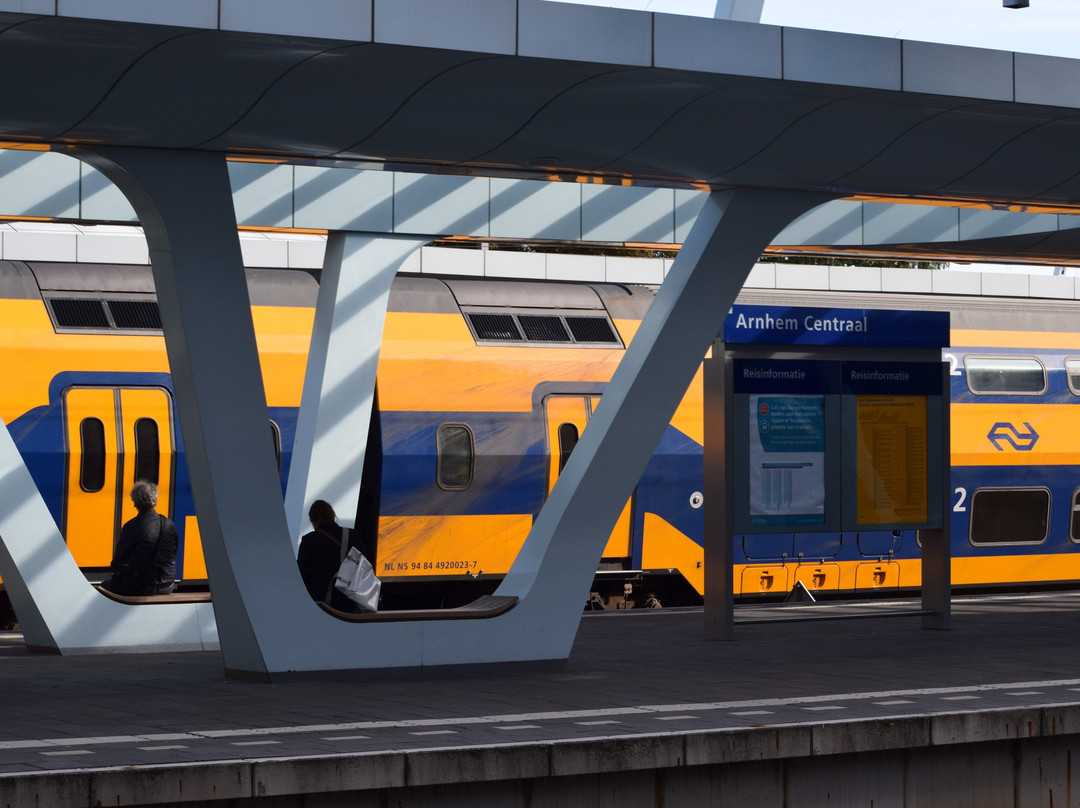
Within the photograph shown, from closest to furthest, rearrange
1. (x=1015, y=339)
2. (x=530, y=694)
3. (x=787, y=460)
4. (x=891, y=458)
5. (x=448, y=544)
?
(x=530, y=694)
(x=787, y=460)
(x=891, y=458)
(x=448, y=544)
(x=1015, y=339)

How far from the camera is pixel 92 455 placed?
1452cm

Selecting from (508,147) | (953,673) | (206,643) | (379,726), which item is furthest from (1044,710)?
(206,643)

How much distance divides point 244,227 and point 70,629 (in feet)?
11.8

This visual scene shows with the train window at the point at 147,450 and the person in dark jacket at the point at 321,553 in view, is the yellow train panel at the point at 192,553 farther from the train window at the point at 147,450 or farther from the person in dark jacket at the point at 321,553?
the person in dark jacket at the point at 321,553

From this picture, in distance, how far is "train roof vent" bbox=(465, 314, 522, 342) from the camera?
16203 mm

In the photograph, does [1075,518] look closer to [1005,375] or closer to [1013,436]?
[1013,436]

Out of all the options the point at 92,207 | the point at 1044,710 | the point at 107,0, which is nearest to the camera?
the point at 107,0

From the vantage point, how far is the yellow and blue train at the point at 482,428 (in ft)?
47.8

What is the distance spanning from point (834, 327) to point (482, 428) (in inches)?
164

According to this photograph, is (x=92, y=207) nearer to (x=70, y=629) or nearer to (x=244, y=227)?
(x=244, y=227)

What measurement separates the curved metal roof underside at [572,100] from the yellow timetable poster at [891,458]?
280 centimetres

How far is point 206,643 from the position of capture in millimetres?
12391

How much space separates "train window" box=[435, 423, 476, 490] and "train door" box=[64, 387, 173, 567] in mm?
2580

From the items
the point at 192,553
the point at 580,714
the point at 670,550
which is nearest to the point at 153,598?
the point at 192,553
